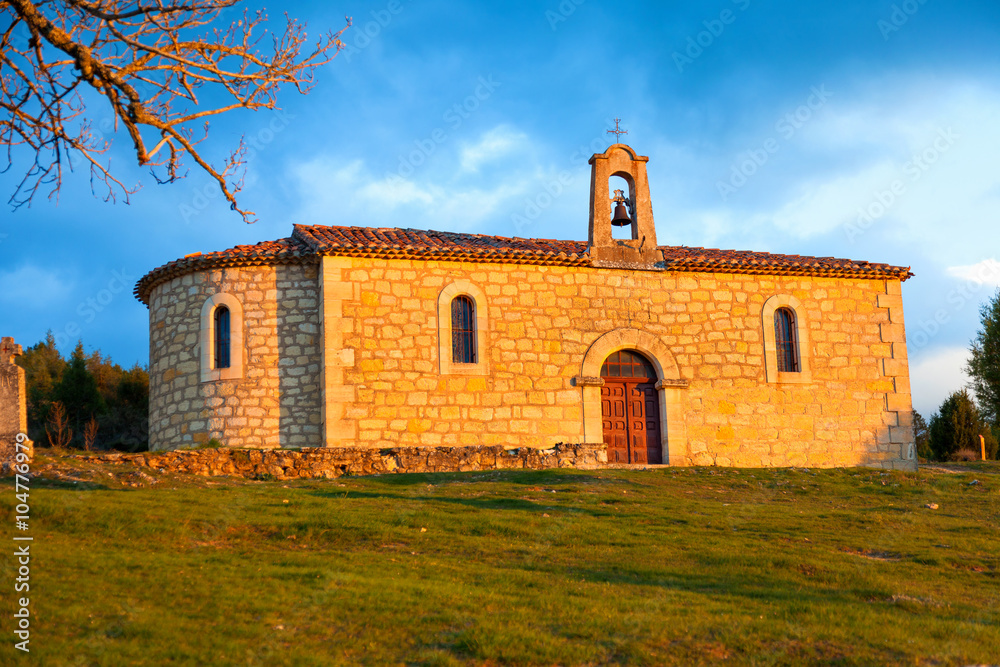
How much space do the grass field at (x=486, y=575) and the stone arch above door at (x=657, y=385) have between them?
15.1 ft

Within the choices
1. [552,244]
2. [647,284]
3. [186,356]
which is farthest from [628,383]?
[186,356]

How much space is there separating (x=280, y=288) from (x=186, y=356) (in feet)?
8.55

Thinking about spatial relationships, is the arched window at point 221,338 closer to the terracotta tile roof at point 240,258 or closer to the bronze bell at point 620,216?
the terracotta tile roof at point 240,258

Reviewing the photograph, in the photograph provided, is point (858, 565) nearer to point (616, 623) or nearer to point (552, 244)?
Answer: point (616, 623)

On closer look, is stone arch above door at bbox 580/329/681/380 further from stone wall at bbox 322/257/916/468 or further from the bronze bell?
the bronze bell

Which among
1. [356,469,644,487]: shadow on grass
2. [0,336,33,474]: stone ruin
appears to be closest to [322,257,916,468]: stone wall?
[356,469,644,487]: shadow on grass

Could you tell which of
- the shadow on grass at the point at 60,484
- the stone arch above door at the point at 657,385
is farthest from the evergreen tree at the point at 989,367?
the shadow on grass at the point at 60,484

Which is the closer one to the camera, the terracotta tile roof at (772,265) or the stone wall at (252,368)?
the stone wall at (252,368)

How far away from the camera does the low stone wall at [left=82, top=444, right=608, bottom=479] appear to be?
1694 centimetres

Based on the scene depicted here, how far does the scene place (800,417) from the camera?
72.4 feet

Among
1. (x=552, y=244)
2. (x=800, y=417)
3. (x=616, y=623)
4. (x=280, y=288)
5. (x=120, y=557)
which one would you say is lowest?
(x=616, y=623)

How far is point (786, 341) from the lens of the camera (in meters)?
22.7

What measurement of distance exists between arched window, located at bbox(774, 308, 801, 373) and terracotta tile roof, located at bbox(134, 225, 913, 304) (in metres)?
1.07

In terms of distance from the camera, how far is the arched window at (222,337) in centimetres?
2028
